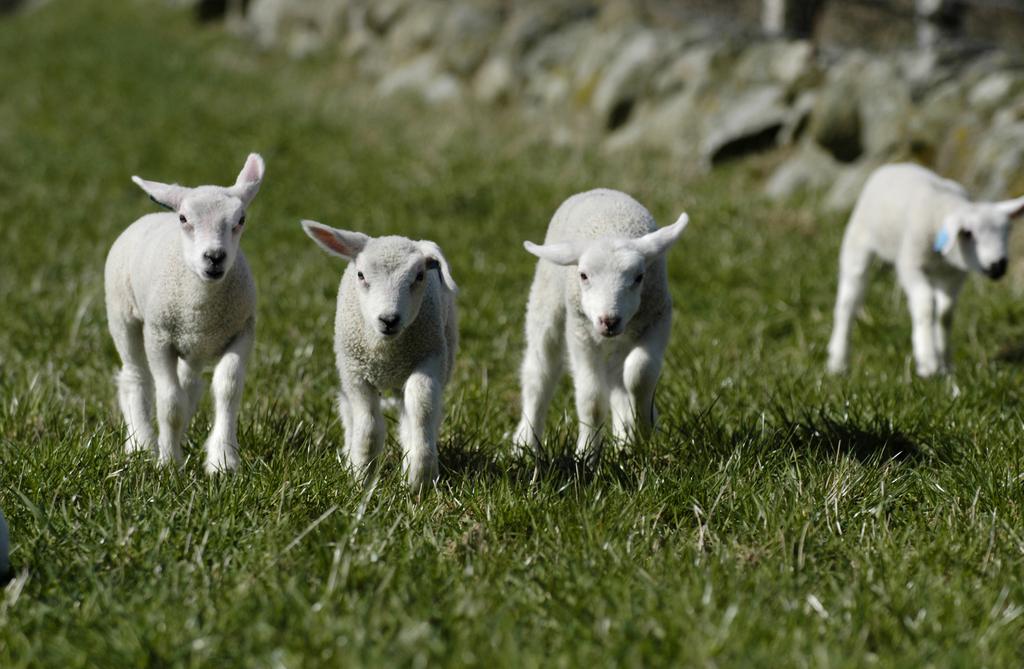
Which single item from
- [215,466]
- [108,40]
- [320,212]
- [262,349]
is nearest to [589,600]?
[215,466]

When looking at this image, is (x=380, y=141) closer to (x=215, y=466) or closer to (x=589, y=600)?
(x=215, y=466)

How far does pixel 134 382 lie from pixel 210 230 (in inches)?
36.4

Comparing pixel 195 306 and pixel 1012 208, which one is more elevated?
pixel 195 306

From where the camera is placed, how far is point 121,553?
315 centimetres

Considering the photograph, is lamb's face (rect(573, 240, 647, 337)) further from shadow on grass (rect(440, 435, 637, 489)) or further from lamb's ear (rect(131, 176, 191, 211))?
lamb's ear (rect(131, 176, 191, 211))

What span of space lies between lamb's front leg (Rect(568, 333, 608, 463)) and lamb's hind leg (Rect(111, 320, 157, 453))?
4.90 ft

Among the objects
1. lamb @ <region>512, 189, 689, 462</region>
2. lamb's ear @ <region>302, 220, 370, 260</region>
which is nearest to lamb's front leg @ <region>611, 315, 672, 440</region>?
lamb @ <region>512, 189, 689, 462</region>

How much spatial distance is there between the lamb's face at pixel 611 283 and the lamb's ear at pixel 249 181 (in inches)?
42.0

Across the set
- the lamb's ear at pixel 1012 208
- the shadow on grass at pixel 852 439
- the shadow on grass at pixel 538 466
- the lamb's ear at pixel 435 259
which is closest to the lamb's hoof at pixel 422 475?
the shadow on grass at pixel 538 466

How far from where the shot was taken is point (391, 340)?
3680 millimetres

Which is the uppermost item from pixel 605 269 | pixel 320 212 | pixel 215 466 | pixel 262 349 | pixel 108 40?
pixel 605 269

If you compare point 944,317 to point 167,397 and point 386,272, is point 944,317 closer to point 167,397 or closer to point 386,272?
point 386,272

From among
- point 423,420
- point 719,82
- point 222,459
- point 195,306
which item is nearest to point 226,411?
point 222,459

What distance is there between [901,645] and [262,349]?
345 cm
